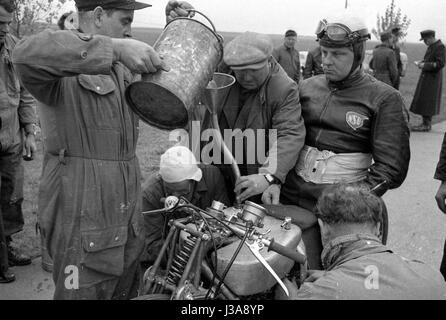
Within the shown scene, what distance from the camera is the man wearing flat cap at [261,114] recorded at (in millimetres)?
3129

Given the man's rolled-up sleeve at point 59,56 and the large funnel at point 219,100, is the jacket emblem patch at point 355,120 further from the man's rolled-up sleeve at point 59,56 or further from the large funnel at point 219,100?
the man's rolled-up sleeve at point 59,56

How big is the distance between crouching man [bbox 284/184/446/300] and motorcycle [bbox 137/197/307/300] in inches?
6.8

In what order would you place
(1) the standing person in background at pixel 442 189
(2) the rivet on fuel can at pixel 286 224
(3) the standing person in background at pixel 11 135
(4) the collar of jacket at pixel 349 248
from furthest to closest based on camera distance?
(3) the standing person in background at pixel 11 135 < (1) the standing person in background at pixel 442 189 < (2) the rivet on fuel can at pixel 286 224 < (4) the collar of jacket at pixel 349 248

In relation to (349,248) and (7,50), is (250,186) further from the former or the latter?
(7,50)

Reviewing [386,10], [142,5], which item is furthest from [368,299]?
[386,10]

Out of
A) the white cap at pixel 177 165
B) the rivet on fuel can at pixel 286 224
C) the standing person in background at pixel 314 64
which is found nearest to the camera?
the rivet on fuel can at pixel 286 224

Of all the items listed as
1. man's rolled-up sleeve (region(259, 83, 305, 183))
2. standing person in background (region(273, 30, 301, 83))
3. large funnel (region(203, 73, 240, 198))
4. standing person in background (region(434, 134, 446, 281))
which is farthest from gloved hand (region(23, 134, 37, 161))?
standing person in background (region(273, 30, 301, 83))

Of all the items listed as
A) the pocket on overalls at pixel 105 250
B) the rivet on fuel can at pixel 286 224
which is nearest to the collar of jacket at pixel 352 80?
the rivet on fuel can at pixel 286 224

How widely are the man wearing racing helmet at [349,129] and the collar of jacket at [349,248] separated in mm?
680

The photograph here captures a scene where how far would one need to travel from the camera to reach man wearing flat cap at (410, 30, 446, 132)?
1047 cm

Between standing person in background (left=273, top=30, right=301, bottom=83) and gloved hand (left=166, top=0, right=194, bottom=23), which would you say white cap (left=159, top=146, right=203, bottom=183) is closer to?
gloved hand (left=166, top=0, right=194, bottom=23)

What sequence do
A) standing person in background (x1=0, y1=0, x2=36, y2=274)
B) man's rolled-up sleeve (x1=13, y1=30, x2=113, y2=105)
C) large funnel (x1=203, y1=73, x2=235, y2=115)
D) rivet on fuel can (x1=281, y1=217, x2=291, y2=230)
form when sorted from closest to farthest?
man's rolled-up sleeve (x1=13, y1=30, x2=113, y2=105), rivet on fuel can (x1=281, y1=217, x2=291, y2=230), large funnel (x1=203, y1=73, x2=235, y2=115), standing person in background (x1=0, y1=0, x2=36, y2=274)

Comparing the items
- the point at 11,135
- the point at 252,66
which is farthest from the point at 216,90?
the point at 11,135

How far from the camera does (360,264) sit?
2.10 meters
